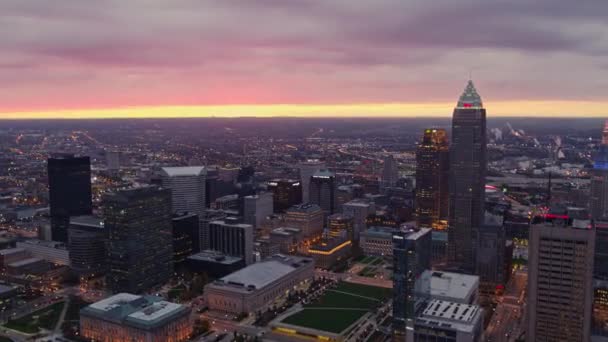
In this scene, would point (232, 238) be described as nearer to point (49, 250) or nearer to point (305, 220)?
point (305, 220)

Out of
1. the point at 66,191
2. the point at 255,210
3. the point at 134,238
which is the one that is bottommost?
the point at 255,210

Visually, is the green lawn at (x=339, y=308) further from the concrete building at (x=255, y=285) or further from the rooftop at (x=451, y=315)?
the rooftop at (x=451, y=315)

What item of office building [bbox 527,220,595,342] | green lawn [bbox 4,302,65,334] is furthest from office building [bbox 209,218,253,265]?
office building [bbox 527,220,595,342]

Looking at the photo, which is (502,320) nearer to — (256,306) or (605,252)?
(605,252)

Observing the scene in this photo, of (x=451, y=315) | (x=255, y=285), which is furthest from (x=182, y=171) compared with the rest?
(x=451, y=315)

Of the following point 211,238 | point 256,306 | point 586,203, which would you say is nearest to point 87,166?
point 211,238

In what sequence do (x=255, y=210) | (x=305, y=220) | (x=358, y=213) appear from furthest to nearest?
(x=255, y=210)
(x=358, y=213)
(x=305, y=220)

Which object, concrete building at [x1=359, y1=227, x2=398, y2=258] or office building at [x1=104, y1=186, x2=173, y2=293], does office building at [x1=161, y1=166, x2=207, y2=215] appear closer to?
office building at [x1=104, y1=186, x2=173, y2=293]
